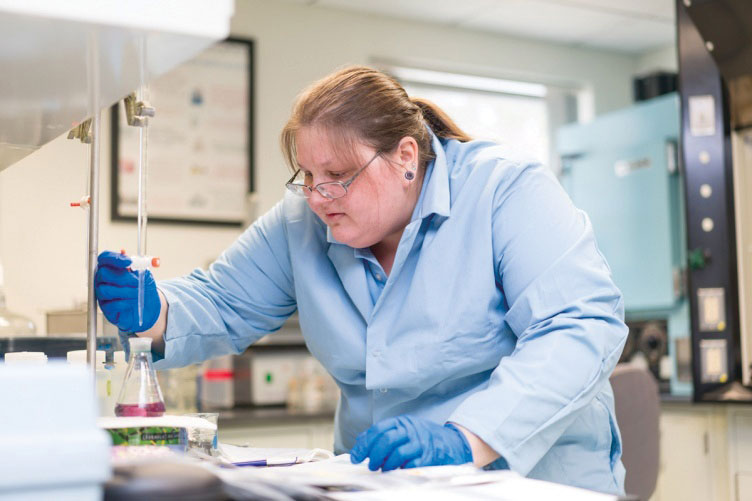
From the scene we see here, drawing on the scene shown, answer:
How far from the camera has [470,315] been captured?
1.20 metres

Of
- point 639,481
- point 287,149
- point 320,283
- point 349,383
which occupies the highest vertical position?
point 287,149

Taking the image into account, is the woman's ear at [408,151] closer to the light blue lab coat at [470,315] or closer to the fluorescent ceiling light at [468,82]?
the light blue lab coat at [470,315]

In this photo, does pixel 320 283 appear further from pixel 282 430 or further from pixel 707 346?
pixel 707 346

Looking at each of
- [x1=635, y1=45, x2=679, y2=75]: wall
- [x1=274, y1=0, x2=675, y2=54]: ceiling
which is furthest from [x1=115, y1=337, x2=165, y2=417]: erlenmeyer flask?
[x1=635, y1=45, x2=679, y2=75]: wall

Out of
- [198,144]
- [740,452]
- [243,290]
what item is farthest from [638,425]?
[198,144]

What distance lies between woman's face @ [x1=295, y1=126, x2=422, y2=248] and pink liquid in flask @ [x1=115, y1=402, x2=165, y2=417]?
1.44 ft

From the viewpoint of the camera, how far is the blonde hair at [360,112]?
1249 mm

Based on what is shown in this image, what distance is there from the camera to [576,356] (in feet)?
3.50

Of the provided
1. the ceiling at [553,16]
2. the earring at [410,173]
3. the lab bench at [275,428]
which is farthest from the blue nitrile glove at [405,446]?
the ceiling at [553,16]

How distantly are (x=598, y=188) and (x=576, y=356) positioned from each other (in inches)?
103

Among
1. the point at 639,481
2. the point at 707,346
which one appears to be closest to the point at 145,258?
the point at 639,481

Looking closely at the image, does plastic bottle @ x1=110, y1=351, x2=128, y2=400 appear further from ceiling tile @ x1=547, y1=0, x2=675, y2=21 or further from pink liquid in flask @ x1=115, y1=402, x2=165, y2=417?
ceiling tile @ x1=547, y1=0, x2=675, y2=21

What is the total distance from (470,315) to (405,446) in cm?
33

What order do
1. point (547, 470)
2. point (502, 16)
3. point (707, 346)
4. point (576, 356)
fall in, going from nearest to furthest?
point (576, 356)
point (547, 470)
point (707, 346)
point (502, 16)
